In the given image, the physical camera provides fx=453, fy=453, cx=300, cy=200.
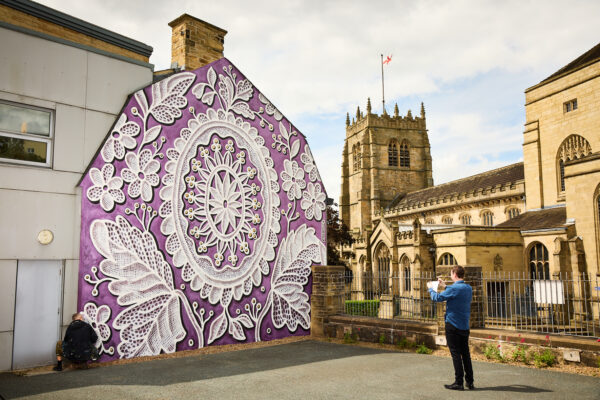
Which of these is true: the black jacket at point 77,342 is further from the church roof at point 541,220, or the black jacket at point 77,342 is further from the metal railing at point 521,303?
the church roof at point 541,220

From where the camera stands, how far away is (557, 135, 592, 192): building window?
31.8m

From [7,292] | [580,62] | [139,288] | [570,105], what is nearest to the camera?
[7,292]

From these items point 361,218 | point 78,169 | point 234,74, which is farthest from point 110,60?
point 361,218

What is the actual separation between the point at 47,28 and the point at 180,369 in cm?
834

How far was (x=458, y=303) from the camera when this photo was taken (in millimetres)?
6961

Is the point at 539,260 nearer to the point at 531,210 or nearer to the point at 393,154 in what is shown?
the point at 531,210

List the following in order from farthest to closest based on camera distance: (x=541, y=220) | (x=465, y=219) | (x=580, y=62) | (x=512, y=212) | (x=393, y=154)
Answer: (x=393, y=154), (x=465, y=219), (x=512, y=212), (x=580, y=62), (x=541, y=220)

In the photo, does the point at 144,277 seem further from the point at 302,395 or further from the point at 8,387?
the point at 302,395

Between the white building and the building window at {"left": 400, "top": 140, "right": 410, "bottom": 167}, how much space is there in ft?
204

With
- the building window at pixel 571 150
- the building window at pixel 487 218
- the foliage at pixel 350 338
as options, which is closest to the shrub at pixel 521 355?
the foliage at pixel 350 338

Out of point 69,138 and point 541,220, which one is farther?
point 541,220

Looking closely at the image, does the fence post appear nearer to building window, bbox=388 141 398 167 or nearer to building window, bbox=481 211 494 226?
building window, bbox=481 211 494 226

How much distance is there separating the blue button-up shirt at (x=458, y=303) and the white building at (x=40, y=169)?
7.14m

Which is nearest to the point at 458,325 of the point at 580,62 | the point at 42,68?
the point at 42,68
